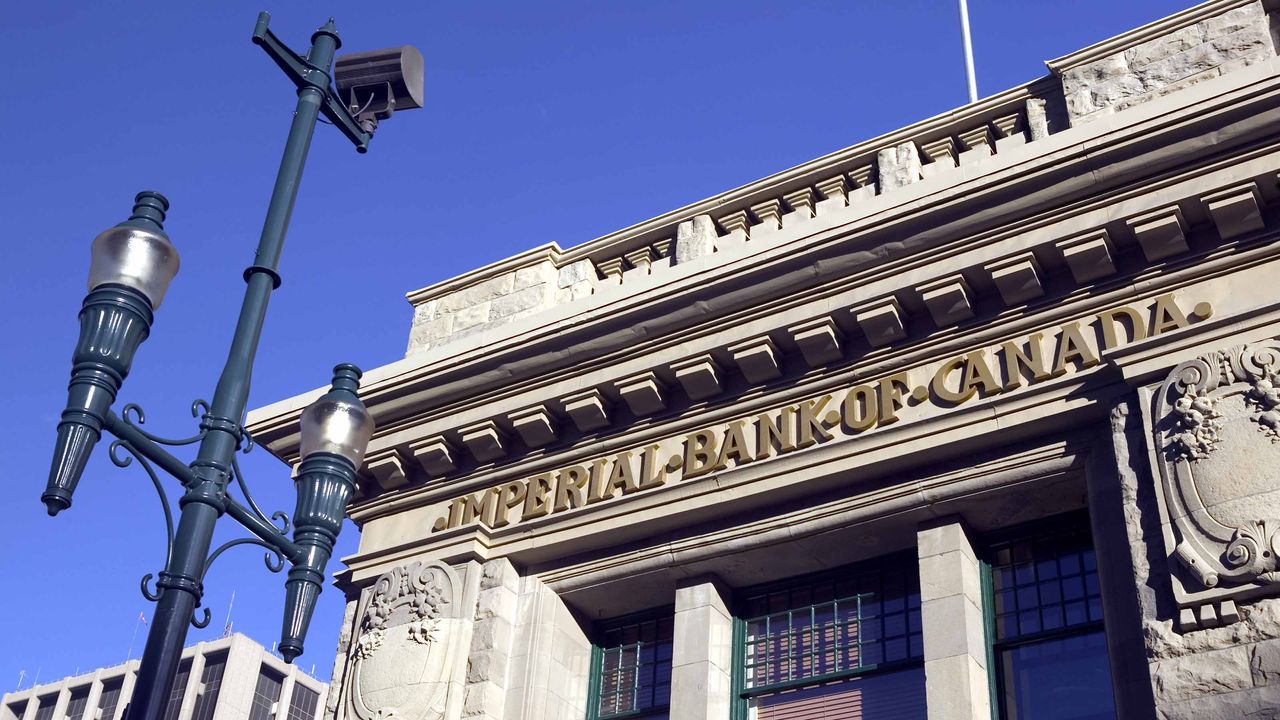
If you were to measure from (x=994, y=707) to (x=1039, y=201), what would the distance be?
4286 mm

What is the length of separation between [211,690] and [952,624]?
8717 cm

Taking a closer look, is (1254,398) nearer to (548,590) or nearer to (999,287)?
(999,287)

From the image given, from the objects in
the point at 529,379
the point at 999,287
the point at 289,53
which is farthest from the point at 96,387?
the point at 999,287

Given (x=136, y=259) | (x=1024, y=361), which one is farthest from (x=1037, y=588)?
(x=136, y=259)

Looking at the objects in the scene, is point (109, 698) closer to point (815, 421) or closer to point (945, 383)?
point (815, 421)

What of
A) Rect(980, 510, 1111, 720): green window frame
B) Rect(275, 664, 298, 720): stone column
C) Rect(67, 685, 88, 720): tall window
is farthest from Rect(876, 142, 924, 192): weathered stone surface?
Rect(67, 685, 88, 720): tall window

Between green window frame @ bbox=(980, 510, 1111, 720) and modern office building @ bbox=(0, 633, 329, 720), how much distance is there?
274 ft

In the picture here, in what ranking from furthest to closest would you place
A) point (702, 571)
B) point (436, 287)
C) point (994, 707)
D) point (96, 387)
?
point (436, 287)
point (702, 571)
point (994, 707)
point (96, 387)

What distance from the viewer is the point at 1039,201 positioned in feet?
42.5

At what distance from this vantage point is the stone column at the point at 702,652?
1341cm

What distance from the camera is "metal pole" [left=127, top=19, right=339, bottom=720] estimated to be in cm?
867

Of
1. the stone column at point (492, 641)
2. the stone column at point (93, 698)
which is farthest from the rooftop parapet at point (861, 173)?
the stone column at point (93, 698)

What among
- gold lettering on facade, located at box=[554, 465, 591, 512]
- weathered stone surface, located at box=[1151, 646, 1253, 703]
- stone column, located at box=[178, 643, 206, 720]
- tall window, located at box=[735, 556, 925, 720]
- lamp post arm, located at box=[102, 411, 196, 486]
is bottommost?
weathered stone surface, located at box=[1151, 646, 1253, 703]

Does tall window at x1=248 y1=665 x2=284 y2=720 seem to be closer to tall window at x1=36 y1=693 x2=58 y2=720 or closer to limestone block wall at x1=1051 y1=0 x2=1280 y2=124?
tall window at x1=36 y1=693 x2=58 y2=720
